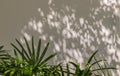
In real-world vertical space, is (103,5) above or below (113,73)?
above

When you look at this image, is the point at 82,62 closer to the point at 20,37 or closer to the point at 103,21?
the point at 103,21

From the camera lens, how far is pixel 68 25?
407cm

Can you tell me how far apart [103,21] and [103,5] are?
24 cm

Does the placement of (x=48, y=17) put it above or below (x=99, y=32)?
above

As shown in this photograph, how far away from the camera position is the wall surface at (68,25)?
13.0 ft

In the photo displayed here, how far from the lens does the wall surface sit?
396cm

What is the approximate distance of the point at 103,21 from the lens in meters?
4.13

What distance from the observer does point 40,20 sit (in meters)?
4.00

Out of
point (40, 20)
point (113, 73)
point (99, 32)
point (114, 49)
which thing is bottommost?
point (113, 73)

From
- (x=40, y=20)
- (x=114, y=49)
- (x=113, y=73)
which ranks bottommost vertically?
(x=113, y=73)

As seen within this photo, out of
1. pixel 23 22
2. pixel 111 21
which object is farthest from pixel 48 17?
pixel 111 21

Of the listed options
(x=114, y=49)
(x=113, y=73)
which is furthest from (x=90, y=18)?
(x=113, y=73)

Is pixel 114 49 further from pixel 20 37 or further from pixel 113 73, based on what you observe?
pixel 20 37

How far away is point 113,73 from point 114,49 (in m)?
0.36
